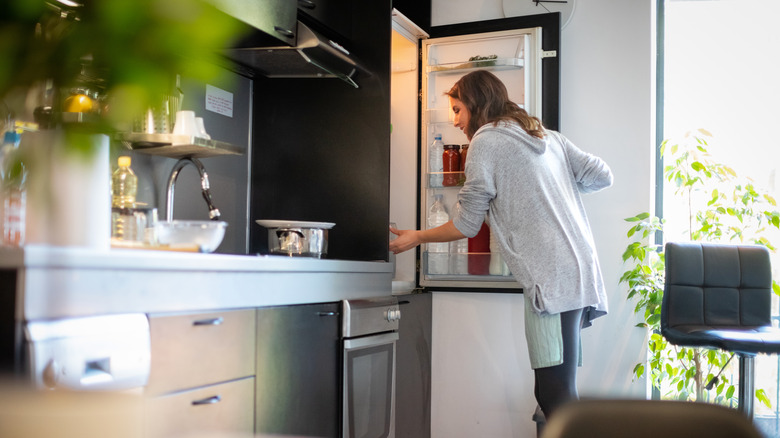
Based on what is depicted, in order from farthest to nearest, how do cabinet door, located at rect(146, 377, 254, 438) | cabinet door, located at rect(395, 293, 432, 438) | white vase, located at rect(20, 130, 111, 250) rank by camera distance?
cabinet door, located at rect(395, 293, 432, 438)
cabinet door, located at rect(146, 377, 254, 438)
white vase, located at rect(20, 130, 111, 250)

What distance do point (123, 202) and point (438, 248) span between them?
1.64m

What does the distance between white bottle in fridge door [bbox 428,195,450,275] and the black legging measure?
42.2 inches

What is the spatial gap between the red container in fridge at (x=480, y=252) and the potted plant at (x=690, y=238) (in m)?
0.59

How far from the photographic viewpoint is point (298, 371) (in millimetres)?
2311

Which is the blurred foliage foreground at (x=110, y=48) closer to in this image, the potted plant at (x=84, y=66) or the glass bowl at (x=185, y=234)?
the potted plant at (x=84, y=66)

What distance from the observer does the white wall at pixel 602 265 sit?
11.2 feet

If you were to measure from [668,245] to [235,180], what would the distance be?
69.7 inches

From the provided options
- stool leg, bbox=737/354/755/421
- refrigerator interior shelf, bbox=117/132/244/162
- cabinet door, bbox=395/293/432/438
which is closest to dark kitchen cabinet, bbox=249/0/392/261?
cabinet door, bbox=395/293/432/438

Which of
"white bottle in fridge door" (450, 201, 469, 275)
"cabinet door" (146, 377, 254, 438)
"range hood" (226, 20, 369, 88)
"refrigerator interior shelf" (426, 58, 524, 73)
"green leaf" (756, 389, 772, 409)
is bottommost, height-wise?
"green leaf" (756, 389, 772, 409)

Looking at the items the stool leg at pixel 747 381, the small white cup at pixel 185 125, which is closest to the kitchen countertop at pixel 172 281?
the small white cup at pixel 185 125

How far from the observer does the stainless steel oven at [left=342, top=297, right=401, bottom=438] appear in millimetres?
2625

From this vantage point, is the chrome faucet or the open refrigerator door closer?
the chrome faucet

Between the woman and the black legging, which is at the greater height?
the woman

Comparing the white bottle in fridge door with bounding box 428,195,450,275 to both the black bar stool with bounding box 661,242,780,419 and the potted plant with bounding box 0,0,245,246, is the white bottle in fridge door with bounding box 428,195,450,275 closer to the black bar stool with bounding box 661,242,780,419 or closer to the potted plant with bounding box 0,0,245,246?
the black bar stool with bounding box 661,242,780,419
